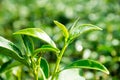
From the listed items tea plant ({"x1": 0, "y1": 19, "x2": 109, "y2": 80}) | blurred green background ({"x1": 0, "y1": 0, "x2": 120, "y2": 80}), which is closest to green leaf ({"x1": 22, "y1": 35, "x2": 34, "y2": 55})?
tea plant ({"x1": 0, "y1": 19, "x2": 109, "y2": 80})

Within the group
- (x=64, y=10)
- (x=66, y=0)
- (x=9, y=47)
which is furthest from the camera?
(x=66, y=0)

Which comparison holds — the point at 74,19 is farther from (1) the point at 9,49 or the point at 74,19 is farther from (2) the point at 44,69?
(1) the point at 9,49

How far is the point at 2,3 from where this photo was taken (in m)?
4.88

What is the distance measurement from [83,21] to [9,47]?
2607 mm

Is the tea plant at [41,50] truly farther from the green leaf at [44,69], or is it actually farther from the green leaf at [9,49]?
the green leaf at [44,69]

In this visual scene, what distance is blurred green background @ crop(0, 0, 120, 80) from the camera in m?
2.96

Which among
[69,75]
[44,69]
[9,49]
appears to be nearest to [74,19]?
[69,75]

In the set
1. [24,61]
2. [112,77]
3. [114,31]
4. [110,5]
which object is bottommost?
[24,61]

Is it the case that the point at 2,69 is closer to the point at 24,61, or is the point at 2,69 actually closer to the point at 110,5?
the point at 24,61

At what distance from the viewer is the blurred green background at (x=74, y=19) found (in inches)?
117

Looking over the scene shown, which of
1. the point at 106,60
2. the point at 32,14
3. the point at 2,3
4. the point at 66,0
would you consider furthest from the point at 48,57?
the point at 2,3

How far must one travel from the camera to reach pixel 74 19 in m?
4.12

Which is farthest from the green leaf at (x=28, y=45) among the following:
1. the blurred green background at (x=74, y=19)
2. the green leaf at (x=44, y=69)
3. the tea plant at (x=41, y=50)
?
the blurred green background at (x=74, y=19)

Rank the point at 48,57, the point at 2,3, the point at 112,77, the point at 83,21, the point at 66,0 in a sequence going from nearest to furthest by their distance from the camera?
the point at 112,77
the point at 48,57
the point at 83,21
the point at 66,0
the point at 2,3
